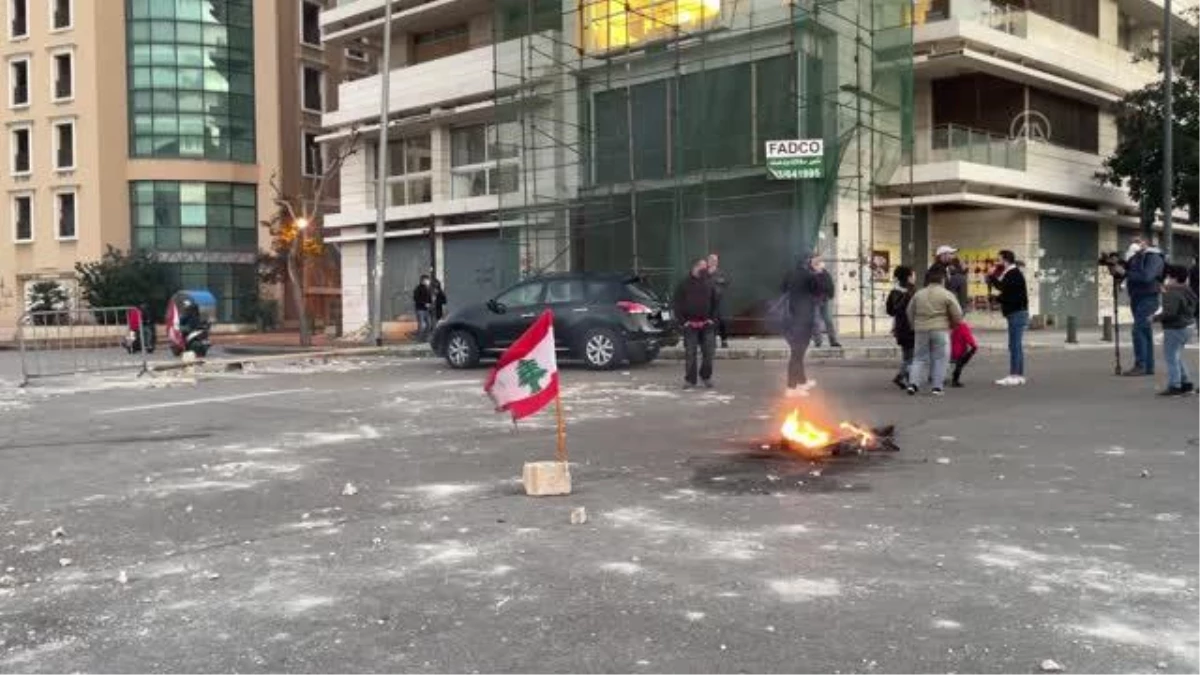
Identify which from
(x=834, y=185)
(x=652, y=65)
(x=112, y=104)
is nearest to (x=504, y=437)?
(x=834, y=185)

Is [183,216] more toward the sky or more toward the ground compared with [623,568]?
more toward the sky

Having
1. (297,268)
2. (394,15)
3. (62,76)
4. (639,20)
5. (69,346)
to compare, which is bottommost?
(69,346)

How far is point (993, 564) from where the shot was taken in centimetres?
529

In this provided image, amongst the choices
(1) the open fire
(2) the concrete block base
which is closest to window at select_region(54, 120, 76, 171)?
(1) the open fire

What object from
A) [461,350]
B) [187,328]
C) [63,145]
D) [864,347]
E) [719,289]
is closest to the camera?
[719,289]

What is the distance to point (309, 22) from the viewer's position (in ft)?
175

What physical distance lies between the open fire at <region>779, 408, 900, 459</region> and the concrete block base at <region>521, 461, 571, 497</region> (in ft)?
7.00

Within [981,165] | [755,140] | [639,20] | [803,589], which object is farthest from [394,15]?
[803,589]

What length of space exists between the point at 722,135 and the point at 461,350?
9.33m

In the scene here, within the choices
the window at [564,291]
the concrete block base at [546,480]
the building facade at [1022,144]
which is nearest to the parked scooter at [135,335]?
the window at [564,291]

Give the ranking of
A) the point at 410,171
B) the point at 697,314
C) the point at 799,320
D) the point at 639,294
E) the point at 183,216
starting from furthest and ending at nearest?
the point at 183,216
the point at 410,171
the point at 639,294
the point at 697,314
the point at 799,320

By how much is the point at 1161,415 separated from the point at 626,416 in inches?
205

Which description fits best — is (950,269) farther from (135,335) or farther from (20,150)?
(20,150)

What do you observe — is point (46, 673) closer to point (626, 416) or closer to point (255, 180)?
point (626, 416)
